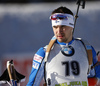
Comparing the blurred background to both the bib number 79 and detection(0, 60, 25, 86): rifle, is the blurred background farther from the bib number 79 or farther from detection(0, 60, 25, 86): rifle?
the bib number 79

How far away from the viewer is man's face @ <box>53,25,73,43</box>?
3584 millimetres

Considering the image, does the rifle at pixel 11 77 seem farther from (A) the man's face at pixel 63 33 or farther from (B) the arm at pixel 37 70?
(A) the man's face at pixel 63 33

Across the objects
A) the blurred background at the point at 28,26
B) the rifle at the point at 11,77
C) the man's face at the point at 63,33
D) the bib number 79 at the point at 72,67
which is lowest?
the blurred background at the point at 28,26

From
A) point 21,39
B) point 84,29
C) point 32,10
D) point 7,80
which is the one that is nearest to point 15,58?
point 21,39

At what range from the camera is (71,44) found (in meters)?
3.71

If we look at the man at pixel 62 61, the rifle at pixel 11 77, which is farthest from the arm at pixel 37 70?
the rifle at pixel 11 77

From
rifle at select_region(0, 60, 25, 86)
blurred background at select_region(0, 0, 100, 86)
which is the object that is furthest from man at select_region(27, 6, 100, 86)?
blurred background at select_region(0, 0, 100, 86)

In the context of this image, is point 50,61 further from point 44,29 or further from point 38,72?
point 44,29

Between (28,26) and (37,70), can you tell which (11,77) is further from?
(28,26)

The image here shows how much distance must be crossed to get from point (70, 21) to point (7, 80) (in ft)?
2.76

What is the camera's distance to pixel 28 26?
7809mm

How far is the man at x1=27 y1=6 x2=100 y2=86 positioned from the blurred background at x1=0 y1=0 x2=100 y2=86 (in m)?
3.87

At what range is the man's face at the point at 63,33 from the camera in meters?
Answer: 3.58

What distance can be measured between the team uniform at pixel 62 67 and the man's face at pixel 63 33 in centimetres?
8
